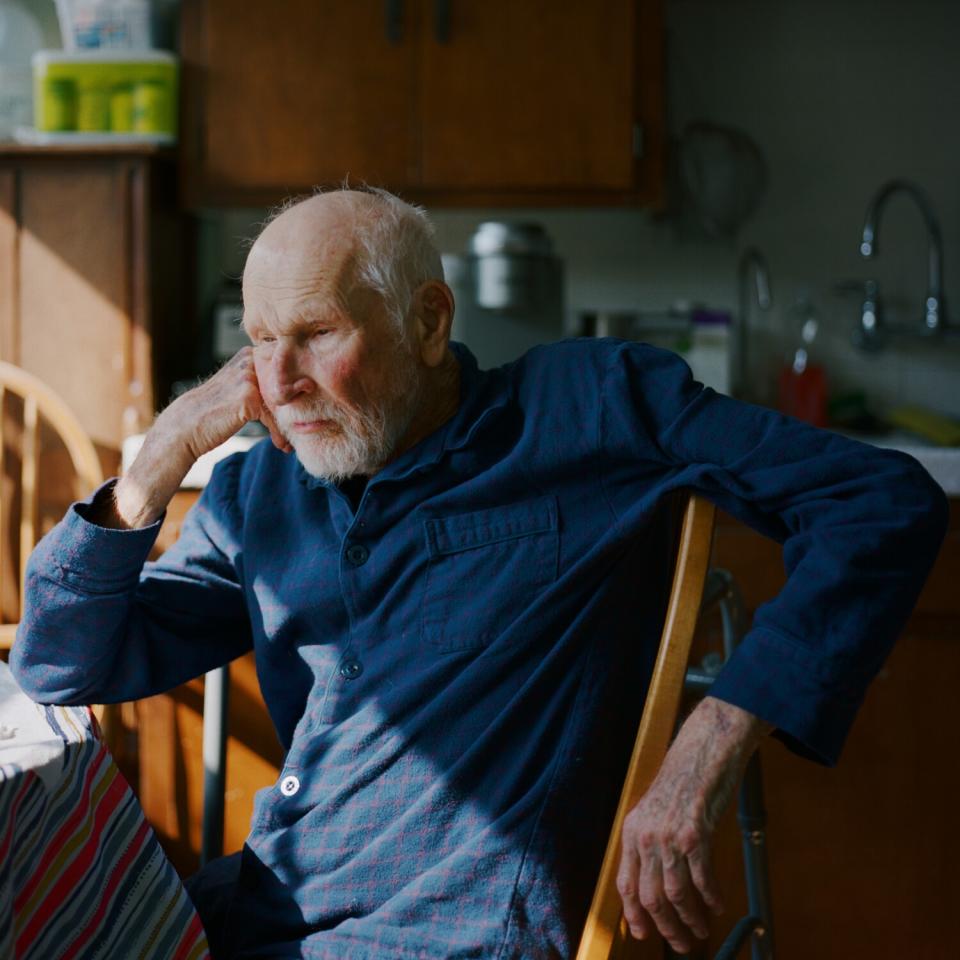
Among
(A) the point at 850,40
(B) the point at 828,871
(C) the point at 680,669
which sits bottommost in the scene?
(B) the point at 828,871

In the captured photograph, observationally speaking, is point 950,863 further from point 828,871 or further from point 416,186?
point 416,186

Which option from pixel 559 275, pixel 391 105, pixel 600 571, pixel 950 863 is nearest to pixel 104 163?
pixel 391 105

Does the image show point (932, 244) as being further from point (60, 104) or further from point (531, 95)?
point (60, 104)

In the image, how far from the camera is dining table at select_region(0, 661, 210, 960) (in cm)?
89

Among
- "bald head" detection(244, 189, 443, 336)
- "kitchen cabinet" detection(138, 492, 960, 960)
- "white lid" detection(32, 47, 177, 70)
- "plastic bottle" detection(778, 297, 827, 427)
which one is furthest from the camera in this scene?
"plastic bottle" detection(778, 297, 827, 427)

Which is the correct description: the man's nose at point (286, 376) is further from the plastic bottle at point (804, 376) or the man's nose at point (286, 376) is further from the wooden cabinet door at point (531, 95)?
the plastic bottle at point (804, 376)

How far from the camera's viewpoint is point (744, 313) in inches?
108

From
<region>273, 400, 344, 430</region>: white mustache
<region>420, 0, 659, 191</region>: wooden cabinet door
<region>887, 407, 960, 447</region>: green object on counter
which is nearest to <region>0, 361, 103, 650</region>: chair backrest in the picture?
<region>273, 400, 344, 430</region>: white mustache

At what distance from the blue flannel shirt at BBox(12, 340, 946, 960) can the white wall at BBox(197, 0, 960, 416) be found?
5.22 ft

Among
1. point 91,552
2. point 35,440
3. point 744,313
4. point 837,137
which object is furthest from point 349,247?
point 837,137

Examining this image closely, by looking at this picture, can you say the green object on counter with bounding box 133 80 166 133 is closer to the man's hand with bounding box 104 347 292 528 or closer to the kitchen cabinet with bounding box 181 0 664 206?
the kitchen cabinet with bounding box 181 0 664 206

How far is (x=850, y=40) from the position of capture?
106 inches

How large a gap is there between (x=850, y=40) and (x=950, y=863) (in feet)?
5.70

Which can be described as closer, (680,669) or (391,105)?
(680,669)
